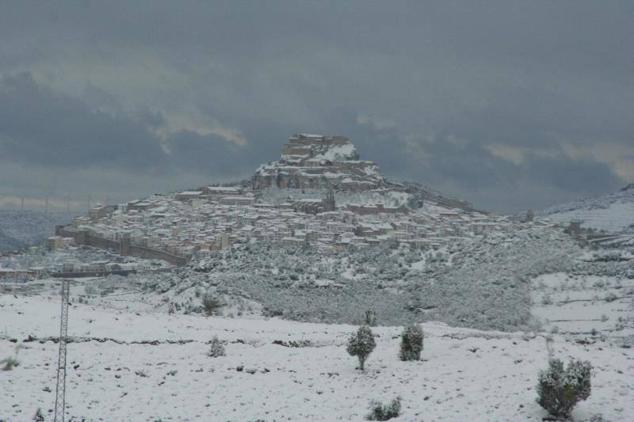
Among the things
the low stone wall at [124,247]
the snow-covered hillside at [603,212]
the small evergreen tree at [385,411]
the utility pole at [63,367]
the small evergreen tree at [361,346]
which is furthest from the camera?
the snow-covered hillside at [603,212]

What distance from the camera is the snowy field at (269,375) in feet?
69.7

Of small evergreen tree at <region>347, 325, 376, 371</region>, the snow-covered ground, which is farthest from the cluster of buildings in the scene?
small evergreen tree at <region>347, 325, 376, 371</region>

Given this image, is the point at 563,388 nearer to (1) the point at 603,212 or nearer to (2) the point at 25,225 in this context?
(1) the point at 603,212

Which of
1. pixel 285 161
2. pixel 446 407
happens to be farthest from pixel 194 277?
pixel 285 161

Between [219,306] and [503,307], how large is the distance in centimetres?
1967

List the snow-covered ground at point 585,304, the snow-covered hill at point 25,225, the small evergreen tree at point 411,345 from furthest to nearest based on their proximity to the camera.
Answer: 1. the snow-covered hill at point 25,225
2. the snow-covered ground at point 585,304
3. the small evergreen tree at point 411,345

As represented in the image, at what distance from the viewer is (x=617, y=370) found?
22844 millimetres

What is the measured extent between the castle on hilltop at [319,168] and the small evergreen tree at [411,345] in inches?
4778

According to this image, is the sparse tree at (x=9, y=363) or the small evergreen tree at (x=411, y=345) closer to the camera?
the sparse tree at (x=9, y=363)

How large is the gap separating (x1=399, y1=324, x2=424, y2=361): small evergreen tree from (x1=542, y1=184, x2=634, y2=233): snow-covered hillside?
10292cm

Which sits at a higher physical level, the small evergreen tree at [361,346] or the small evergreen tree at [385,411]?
the small evergreen tree at [361,346]

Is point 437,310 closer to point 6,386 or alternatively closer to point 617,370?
point 617,370

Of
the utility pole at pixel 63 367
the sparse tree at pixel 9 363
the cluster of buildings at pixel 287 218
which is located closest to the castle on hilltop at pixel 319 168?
the cluster of buildings at pixel 287 218

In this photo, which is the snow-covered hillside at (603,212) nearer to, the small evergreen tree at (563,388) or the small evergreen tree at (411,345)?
the small evergreen tree at (411,345)
